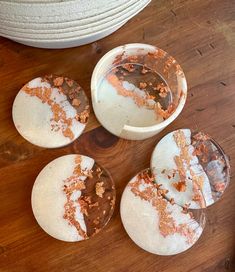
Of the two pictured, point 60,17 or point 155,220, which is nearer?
point 60,17

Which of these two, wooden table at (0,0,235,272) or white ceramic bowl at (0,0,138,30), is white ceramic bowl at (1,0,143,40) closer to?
white ceramic bowl at (0,0,138,30)

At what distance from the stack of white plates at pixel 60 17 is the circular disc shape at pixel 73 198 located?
16 cm

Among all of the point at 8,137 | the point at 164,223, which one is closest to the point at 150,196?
the point at 164,223

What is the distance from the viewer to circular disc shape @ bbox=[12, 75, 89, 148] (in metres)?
0.54

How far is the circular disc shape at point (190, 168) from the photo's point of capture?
542 millimetres

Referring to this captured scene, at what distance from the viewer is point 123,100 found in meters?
0.56

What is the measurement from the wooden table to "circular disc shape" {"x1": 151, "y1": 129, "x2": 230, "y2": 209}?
0.03 ft

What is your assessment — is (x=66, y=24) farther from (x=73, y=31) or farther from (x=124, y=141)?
(x=124, y=141)

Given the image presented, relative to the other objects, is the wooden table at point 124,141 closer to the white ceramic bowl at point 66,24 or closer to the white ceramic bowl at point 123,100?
the white ceramic bowl at point 123,100

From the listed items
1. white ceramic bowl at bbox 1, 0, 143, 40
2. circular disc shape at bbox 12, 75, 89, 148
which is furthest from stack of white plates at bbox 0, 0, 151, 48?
circular disc shape at bbox 12, 75, 89, 148

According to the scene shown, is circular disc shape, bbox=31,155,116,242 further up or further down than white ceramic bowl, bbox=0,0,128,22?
further down

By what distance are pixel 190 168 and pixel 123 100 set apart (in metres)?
0.12

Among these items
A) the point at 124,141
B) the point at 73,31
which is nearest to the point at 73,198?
the point at 124,141

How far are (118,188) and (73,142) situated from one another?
78 millimetres
